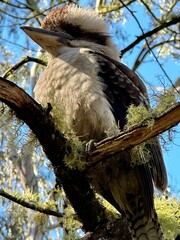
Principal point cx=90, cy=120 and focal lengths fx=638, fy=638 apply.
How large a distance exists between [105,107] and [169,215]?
69 centimetres

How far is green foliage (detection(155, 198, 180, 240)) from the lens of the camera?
3004 mm

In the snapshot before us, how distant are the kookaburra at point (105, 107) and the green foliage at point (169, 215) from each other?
212 millimetres

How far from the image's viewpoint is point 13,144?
8.05 ft

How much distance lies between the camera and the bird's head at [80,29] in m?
3.15

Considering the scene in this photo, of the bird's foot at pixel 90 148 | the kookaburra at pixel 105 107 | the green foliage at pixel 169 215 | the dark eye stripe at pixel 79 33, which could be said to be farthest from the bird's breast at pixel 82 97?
the green foliage at pixel 169 215

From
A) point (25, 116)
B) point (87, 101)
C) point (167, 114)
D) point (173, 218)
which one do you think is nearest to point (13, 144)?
point (25, 116)

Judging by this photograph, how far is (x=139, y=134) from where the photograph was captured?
87.1 inches

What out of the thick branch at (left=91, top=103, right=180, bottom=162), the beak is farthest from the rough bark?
the beak

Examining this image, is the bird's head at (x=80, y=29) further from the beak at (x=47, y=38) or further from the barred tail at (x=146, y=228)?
the barred tail at (x=146, y=228)

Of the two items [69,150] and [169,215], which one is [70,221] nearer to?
[169,215]

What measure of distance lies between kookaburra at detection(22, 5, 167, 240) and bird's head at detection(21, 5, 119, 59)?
53 mm

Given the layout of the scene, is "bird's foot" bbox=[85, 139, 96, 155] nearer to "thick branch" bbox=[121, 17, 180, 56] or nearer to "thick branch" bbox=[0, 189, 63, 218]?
"thick branch" bbox=[0, 189, 63, 218]

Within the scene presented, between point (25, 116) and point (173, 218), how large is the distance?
1.11 m

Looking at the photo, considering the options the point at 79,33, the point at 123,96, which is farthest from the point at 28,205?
the point at 79,33
